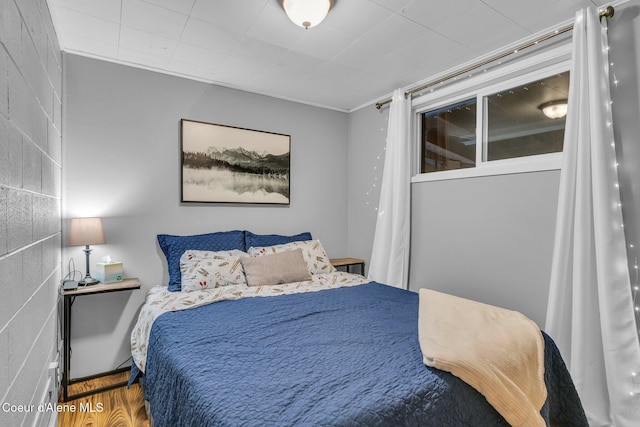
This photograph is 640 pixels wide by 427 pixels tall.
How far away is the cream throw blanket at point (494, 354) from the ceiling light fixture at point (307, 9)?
5.52ft

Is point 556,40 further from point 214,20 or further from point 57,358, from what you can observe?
point 57,358

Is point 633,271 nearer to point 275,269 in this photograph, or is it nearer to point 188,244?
point 275,269

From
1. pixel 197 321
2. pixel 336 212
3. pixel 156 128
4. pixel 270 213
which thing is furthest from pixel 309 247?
pixel 156 128

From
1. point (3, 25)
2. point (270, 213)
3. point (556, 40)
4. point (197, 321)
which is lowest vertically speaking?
point (197, 321)

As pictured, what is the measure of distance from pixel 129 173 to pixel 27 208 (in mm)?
1404

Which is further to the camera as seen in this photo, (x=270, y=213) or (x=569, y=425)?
(x=270, y=213)

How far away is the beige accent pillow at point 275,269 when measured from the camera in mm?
2582

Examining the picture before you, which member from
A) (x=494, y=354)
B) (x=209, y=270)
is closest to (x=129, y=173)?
(x=209, y=270)

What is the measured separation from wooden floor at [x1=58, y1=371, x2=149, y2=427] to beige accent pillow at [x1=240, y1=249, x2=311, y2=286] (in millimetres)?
1033

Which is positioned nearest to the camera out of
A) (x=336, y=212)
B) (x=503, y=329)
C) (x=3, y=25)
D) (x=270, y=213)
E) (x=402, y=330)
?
(x=3, y=25)

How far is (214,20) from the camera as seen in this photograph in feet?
6.70

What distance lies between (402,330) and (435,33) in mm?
1869

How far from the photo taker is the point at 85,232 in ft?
7.54

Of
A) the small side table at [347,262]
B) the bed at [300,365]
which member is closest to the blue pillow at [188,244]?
the bed at [300,365]
